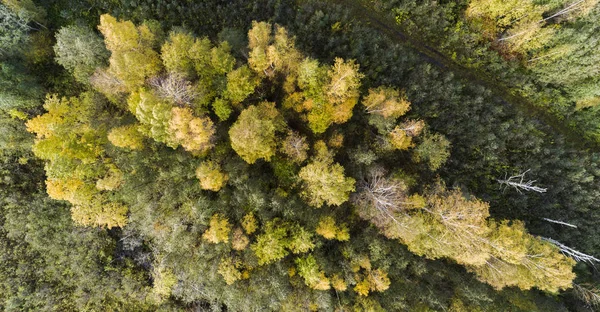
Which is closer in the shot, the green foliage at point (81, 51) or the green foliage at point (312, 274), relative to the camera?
the green foliage at point (312, 274)

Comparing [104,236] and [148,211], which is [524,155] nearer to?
[148,211]

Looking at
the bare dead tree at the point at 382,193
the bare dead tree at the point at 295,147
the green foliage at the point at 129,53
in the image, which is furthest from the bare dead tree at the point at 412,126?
the green foliage at the point at 129,53

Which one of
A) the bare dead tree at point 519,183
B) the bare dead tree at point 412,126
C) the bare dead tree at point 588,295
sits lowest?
the bare dead tree at point 588,295

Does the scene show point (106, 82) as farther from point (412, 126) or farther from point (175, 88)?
point (412, 126)

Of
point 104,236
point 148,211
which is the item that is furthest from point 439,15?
point 104,236

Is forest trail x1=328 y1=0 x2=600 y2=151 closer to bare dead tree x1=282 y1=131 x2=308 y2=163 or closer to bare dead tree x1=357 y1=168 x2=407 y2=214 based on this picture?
bare dead tree x1=357 y1=168 x2=407 y2=214

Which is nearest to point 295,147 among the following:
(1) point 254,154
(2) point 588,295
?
(1) point 254,154

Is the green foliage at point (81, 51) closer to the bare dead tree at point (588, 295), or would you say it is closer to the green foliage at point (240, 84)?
the green foliage at point (240, 84)
